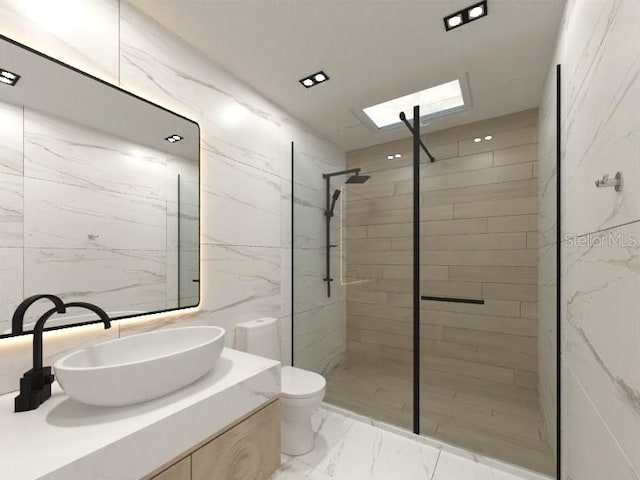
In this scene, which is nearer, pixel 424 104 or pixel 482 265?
pixel 482 265

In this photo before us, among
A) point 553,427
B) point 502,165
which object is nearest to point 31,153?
point 502,165

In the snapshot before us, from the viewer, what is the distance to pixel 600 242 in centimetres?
99

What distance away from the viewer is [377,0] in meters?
1.50

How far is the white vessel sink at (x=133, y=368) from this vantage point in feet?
3.17

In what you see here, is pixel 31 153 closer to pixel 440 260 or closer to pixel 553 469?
pixel 440 260

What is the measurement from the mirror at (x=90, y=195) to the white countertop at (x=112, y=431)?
0.42m

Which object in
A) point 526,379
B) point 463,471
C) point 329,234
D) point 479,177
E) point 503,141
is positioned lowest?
point 463,471

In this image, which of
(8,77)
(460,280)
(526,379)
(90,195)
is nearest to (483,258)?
(460,280)

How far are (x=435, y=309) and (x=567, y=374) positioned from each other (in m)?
0.89

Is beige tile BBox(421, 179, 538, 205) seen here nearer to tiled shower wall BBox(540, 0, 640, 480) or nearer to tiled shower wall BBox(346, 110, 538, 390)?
tiled shower wall BBox(346, 110, 538, 390)

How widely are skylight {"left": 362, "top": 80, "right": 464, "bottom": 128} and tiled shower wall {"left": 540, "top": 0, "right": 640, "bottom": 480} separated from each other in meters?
0.81

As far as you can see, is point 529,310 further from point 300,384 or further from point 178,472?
point 178,472

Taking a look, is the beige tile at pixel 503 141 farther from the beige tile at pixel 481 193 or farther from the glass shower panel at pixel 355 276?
the glass shower panel at pixel 355 276

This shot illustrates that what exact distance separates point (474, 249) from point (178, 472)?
224 cm
